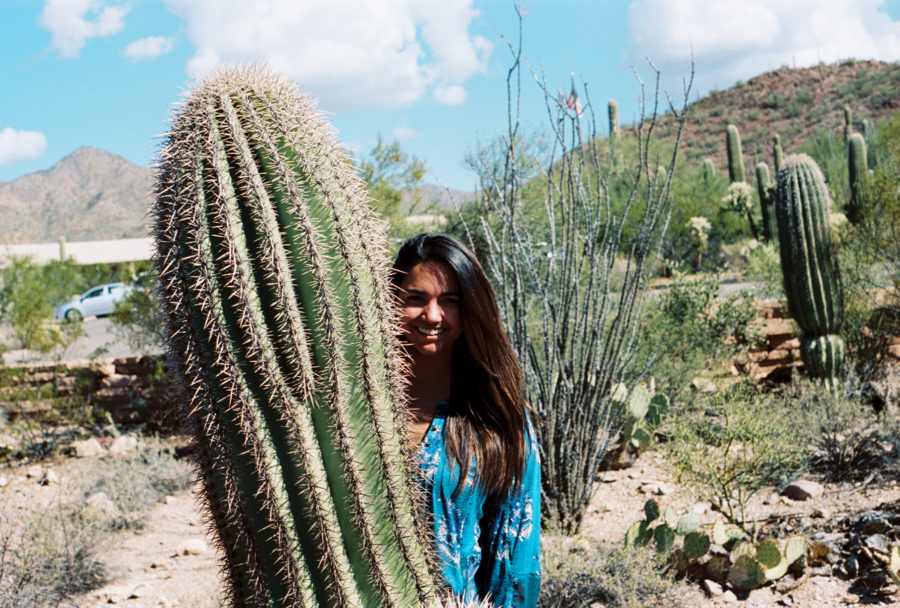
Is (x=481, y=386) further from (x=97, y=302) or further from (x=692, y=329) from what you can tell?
(x=97, y=302)

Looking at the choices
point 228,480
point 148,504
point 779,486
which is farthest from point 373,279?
point 148,504

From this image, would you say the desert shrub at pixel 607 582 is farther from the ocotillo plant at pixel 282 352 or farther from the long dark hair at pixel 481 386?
the ocotillo plant at pixel 282 352

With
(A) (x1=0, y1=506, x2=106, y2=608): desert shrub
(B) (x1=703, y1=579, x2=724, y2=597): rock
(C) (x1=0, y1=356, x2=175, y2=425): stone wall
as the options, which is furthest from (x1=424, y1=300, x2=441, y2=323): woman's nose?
(C) (x1=0, y1=356, x2=175, y2=425): stone wall

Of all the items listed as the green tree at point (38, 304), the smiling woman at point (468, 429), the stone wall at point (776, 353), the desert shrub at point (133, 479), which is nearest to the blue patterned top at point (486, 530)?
the smiling woman at point (468, 429)

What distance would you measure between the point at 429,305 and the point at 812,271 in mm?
5794

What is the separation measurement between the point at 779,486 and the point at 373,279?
3.99 meters

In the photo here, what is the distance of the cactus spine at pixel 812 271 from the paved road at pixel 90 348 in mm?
6833

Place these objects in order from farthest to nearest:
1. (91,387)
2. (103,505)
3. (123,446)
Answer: (91,387) < (123,446) < (103,505)

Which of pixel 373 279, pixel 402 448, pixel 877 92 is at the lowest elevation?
pixel 402 448

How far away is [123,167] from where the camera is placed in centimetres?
10388

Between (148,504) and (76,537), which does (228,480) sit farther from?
(148,504)

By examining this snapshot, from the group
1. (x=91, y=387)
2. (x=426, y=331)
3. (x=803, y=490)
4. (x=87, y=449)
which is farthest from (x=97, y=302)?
(x=426, y=331)

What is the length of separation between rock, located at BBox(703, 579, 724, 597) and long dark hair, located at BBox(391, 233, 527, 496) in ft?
7.22

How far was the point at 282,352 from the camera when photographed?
1403 millimetres
